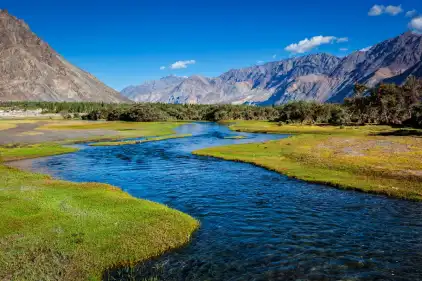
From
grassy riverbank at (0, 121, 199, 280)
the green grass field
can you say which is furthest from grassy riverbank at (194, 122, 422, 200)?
the green grass field

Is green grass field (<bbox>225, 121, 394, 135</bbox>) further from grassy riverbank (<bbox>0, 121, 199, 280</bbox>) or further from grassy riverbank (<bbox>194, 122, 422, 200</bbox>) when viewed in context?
grassy riverbank (<bbox>0, 121, 199, 280</bbox>)

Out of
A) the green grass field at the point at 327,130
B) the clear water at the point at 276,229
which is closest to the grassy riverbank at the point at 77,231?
the clear water at the point at 276,229

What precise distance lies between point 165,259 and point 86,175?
3166cm

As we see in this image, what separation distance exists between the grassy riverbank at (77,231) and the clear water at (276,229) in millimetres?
1445

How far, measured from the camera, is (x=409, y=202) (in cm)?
3425

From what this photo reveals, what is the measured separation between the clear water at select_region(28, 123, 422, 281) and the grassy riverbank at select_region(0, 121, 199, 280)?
1.45m

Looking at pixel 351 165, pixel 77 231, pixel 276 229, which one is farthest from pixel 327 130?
pixel 77 231

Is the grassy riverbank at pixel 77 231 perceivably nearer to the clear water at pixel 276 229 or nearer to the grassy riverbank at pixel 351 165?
the clear water at pixel 276 229

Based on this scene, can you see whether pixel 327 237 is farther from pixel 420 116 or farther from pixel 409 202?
pixel 420 116

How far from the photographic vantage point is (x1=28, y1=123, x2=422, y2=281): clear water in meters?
21.0

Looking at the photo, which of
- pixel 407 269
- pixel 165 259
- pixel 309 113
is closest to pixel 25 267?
pixel 165 259

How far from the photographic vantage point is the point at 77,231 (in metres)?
24.4

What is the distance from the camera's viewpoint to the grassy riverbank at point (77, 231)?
65.8 ft

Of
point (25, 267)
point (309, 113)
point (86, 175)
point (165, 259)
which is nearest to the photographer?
point (25, 267)
